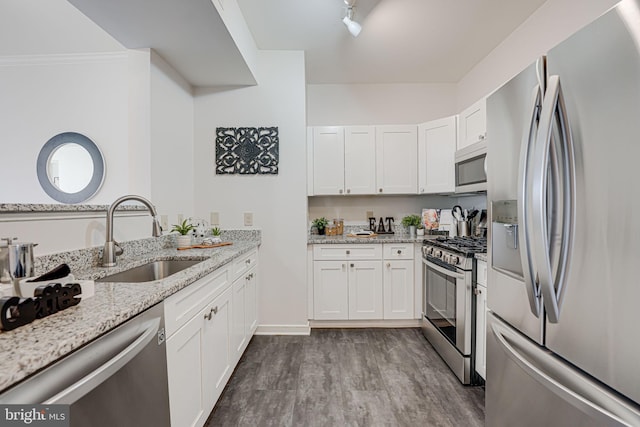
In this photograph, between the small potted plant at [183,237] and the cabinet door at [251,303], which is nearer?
the small potted plant at [183,237]

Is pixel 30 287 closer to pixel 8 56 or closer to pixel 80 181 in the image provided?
pixel 80 181

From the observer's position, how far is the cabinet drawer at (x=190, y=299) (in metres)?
1.13

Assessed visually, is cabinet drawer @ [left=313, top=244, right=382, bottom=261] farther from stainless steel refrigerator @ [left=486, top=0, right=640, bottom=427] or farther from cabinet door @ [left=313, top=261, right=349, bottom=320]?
stainless steel refrigerator @ [left=486, top=0, right=640, bottom=427]

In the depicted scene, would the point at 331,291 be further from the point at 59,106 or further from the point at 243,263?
the point at 59,106

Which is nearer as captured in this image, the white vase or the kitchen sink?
the kitchen sink

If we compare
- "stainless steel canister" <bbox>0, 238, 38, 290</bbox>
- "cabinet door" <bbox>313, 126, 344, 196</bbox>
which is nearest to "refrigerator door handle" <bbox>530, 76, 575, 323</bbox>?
"stainless steel canister" <bbox>0, 238, 38, 290</bbox>

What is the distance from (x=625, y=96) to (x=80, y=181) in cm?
322

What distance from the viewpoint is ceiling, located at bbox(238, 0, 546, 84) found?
7.13ft

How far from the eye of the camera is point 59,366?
0.65 m

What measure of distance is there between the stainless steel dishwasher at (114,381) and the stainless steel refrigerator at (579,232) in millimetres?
1260

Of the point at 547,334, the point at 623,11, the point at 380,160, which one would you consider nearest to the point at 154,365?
the point at 547,334

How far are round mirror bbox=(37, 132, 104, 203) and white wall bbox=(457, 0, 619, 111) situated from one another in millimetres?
3577

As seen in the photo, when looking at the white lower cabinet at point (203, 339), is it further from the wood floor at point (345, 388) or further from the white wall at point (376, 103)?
the white wall at point (376, 103)

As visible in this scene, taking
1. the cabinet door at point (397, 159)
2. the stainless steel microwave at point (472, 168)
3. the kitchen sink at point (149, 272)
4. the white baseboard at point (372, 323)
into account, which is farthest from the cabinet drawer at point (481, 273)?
the kitchen sink at point (149, 272)
